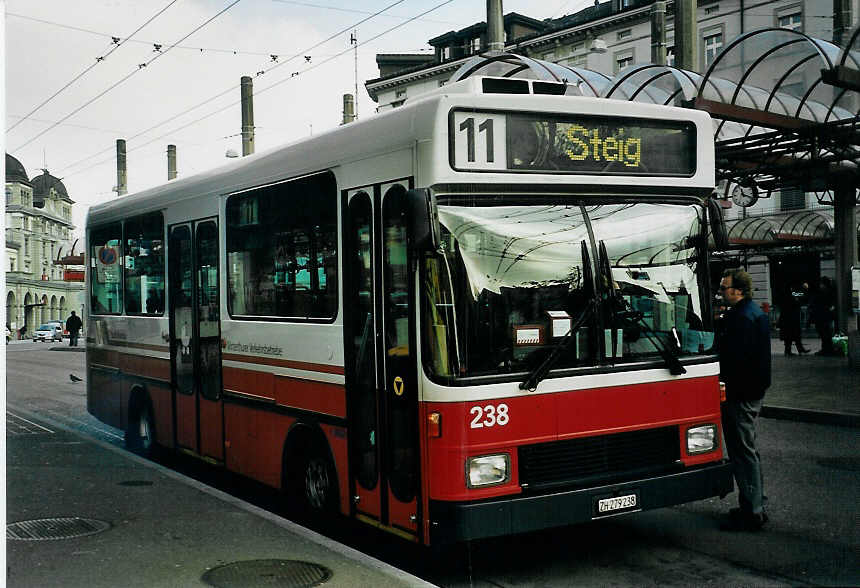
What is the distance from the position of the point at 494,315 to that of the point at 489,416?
0.58 meters

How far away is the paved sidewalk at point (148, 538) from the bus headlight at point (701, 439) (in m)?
2.11

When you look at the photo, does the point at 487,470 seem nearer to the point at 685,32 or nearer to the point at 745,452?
the point at 745,452

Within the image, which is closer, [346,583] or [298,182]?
[346,583]

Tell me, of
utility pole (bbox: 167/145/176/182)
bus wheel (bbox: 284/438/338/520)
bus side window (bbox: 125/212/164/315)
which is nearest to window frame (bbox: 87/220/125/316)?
bus side window (bbox: 125/212/164/315)

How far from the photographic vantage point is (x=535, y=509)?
572cm

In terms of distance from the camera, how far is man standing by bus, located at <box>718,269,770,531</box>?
7.09 metres

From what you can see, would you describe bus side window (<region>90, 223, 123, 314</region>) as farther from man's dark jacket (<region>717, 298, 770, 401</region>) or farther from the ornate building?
man's dark jacket (<region>717, 298, 770, 401</region>)

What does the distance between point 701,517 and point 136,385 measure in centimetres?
639

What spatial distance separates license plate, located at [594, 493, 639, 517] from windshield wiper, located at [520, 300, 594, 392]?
80 cm

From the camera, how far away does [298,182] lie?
24.4ft

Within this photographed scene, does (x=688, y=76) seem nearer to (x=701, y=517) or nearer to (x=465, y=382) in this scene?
(x=701, y=517)

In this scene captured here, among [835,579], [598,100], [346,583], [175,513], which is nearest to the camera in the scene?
[346,583]

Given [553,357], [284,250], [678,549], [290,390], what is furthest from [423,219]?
[678,549]

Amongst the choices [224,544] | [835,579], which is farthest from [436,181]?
[835,579]
